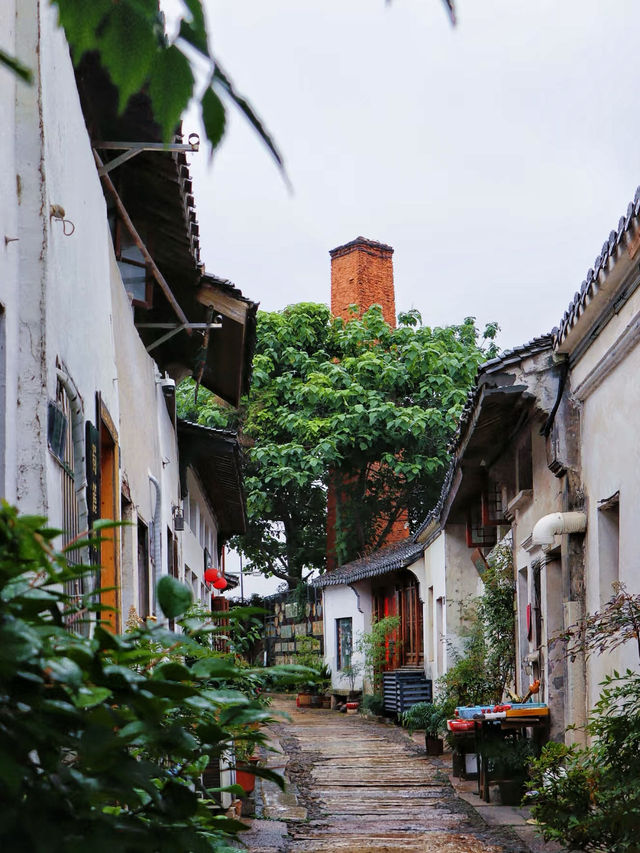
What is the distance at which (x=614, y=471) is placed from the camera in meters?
8.27

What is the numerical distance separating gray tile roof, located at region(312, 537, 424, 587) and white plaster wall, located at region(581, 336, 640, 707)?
11272 millimetres

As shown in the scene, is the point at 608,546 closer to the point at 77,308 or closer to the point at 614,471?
the point at 614,471

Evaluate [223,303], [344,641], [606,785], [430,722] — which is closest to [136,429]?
[223,303]

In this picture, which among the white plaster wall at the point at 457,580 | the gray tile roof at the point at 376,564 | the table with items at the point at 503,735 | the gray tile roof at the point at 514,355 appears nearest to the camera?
the gray tile roof at the point at 514,355

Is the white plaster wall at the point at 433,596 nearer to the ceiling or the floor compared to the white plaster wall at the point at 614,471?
nearer to the floor

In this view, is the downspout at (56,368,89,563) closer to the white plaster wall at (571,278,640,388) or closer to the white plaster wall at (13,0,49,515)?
the white plaster wall at (13,0,49,515)

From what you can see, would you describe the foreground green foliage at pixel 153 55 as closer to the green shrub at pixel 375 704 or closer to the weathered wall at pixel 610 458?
the weathered wall at pixel 610 458

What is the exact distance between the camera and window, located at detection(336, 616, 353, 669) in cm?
2634

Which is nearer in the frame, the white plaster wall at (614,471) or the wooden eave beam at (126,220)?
the wooden eave beam at (126,220)

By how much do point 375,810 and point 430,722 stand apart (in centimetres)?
558

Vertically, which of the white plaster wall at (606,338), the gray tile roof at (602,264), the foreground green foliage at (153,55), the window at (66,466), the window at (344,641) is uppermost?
the gray tile roof at (602,264)

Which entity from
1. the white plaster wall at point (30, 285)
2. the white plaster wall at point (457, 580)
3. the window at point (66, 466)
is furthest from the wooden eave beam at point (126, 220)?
the white plaster wall at point (457, 580)

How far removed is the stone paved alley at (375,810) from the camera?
8.43m

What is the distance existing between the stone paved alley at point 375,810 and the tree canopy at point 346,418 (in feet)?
34.7
